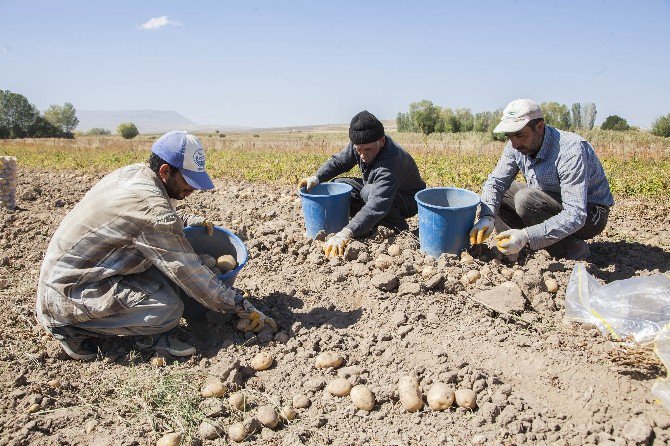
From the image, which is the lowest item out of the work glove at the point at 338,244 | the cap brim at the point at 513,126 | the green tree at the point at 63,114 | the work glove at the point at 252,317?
the work glove at the point at 252,317

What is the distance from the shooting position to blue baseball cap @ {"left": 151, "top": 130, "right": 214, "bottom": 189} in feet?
7.50

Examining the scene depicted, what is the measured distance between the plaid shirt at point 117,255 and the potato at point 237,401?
506 millimetres

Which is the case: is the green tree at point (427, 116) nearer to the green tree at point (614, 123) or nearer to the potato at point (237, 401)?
the green tree at point (614, 123)

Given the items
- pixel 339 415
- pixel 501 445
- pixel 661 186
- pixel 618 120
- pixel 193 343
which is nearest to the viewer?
pixel 501 445

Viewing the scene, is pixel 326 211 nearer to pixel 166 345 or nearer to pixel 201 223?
pixel 201 223

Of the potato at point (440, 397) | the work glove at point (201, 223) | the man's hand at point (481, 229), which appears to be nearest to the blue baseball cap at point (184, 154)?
the work glove at point (201, 223)

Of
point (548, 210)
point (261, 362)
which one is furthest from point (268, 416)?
point (548, 210)

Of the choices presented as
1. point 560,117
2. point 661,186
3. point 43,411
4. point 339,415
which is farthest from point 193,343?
point 560,117

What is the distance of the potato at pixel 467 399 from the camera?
1962 millimetres

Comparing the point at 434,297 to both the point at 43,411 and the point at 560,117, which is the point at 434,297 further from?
A: the point at 560,117

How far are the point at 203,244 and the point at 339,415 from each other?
165cm

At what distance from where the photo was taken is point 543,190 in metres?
3.53

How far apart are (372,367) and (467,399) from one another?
21.1 inches

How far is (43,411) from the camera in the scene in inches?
83.7
